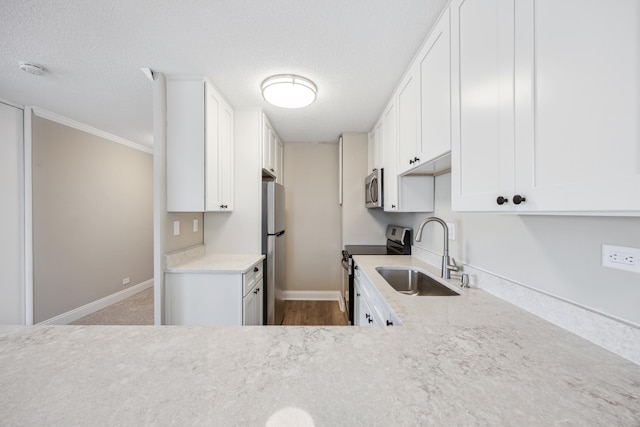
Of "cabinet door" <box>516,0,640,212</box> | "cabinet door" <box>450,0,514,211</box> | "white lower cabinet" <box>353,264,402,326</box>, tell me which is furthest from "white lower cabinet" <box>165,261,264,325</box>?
"cabinet door" <box>516,0,640,212</box>

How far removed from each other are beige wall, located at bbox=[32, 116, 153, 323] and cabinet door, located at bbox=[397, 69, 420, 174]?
3.70 m

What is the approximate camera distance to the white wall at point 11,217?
2.48m

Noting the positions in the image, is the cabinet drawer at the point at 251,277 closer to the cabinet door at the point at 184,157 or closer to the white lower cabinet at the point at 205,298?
the white lower cabinet at the point at 205,298

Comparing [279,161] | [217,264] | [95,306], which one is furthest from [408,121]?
[95,306]

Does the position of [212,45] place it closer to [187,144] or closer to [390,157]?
[187,144]

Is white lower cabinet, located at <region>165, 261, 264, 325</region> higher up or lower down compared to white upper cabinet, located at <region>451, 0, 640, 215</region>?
lower down

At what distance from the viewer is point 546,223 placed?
1053mm

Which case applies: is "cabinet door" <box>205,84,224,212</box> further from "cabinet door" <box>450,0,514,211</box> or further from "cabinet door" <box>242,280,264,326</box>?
"cabinet door" <box>450,0,514,211</box>

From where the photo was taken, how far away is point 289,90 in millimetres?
2020

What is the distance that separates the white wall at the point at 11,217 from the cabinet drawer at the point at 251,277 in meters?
2.47

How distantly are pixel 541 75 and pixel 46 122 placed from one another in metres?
4.22

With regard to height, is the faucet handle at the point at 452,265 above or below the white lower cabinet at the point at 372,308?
above

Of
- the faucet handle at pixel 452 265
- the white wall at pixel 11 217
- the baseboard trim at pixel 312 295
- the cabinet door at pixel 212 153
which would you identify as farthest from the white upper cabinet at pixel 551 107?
the white wall at pixel 11 217

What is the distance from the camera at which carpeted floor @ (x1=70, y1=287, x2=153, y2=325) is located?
3076mm
